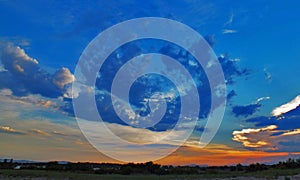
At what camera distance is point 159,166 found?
261 ft

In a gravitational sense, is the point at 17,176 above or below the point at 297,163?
below

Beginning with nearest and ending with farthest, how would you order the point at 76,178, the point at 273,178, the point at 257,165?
1. the point at 273,178
2. the point at 76,178
3. the point at 257,165

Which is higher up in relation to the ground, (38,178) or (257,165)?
(257,165)

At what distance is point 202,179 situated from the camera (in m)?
46.2

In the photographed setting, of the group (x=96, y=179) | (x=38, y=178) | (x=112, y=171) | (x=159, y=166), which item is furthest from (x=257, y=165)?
(x=38, y=178)

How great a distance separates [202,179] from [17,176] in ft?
82.1

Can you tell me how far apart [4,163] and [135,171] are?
30471 millimetres

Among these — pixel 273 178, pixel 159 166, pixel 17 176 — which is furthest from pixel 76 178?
pixel 159 166

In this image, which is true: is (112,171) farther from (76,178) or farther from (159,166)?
(76,178)

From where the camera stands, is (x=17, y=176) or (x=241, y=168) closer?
(x=17, y=176)

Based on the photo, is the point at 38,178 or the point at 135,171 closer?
the point at 38,178

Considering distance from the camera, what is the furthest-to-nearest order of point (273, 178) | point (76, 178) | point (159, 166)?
point (159, 166)
point (76, 178)
point (273, 178)

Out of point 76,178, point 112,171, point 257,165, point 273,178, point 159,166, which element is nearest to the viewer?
point 273,178

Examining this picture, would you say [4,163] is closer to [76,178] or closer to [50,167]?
[50,167]
